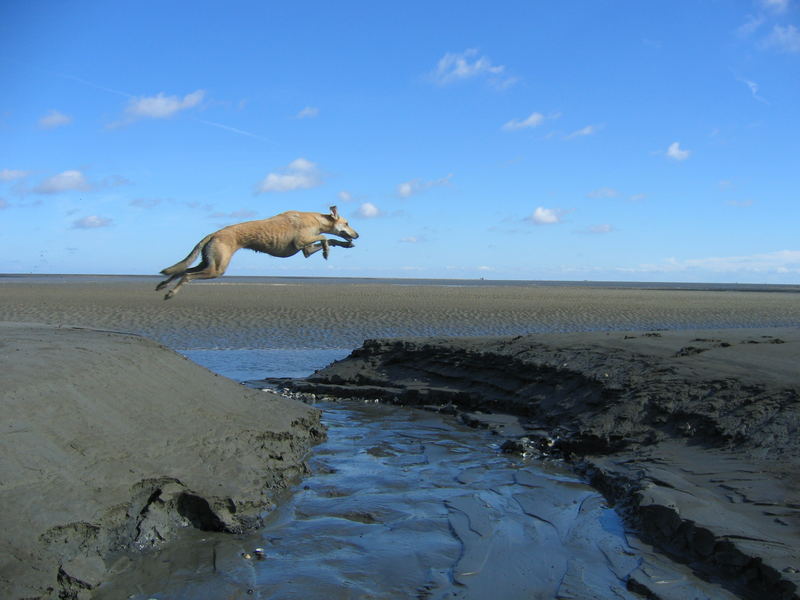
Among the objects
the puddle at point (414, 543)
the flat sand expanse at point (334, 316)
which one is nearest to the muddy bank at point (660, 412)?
the puddle at point (414, 543)

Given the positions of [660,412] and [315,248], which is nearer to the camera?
[660,412]

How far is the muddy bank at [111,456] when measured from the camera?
4793 mm

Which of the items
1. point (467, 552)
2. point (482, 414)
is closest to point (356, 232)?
point (482, 414)

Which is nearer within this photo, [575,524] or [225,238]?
[575,524]

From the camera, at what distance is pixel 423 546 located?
18.6 feet

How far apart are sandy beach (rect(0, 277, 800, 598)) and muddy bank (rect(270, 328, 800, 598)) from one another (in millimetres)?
22

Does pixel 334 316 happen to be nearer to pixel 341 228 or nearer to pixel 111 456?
pixel 341 228

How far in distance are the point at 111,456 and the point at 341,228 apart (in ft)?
24.7

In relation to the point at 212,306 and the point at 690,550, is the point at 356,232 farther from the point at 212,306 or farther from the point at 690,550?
the point at 212,306

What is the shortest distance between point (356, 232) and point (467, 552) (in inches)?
322

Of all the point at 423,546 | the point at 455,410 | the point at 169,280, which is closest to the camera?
the point at 423,546

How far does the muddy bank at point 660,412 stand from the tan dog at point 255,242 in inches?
99.5

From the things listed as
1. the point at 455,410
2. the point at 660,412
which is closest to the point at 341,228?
the point at 455,410

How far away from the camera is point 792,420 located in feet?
22.7
